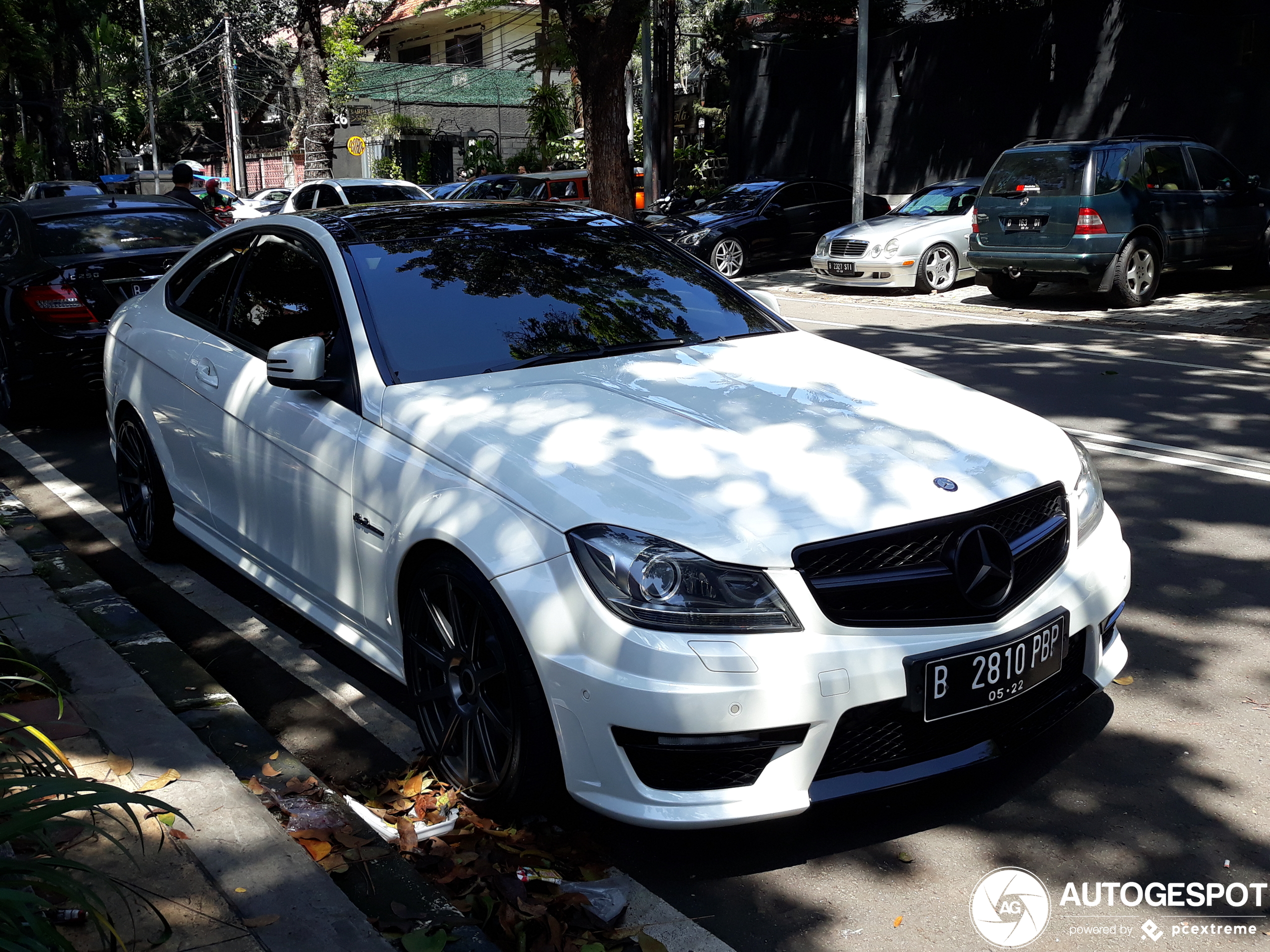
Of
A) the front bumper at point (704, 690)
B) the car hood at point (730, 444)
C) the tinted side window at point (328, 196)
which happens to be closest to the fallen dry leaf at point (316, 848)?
the front bumper at point (704, 690)

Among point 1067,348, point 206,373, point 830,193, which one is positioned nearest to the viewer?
point 206,373

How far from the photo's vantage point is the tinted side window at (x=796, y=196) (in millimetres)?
19672

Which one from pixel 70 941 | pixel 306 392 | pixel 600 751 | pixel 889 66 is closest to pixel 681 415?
pixel 600 751

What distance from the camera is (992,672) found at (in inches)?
119

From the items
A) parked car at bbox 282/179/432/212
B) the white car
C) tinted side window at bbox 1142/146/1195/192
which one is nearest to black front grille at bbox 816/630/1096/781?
the white car

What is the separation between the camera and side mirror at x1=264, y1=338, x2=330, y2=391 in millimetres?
3811

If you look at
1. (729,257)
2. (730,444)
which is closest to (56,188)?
(729,257)

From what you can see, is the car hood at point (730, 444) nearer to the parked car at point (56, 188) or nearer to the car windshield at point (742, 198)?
the car windshield at point (742, 198)

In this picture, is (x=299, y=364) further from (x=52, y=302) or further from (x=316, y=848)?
(x=52, y=302)

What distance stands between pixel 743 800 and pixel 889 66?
2442 cm

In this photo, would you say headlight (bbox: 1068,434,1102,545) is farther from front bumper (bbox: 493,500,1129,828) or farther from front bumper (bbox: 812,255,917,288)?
front bumper (bbox: 812,255,917,288)

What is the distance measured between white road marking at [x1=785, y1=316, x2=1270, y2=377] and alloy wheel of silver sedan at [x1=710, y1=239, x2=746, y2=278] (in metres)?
5.35

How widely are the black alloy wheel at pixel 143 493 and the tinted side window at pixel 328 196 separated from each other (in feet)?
40.4

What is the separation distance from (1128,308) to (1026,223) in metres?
1.51
